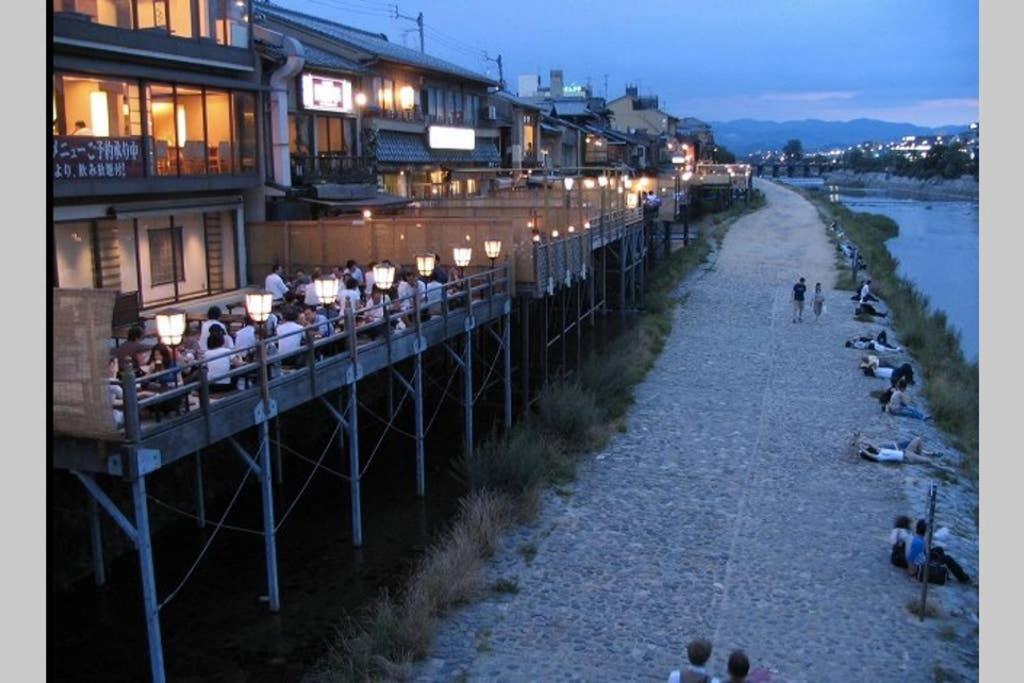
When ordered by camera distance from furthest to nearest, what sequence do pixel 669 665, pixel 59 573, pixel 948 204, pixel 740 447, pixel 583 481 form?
pixel 948 204, pixel 740 447, pixel 583 481, pixel 59 573, pixel 669 665

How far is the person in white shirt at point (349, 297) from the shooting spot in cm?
1691

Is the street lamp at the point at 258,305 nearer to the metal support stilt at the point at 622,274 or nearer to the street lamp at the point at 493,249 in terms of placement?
the street lamp at the point at 493,249

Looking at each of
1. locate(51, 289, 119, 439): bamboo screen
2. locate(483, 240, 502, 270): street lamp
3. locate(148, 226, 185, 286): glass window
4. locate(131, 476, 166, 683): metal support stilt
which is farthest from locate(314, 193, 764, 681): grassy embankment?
locate(148, 226, 185, 286): glass window

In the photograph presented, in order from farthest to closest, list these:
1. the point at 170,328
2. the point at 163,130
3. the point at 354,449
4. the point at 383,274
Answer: the point at 163,130 → the point at 383,274 → the point at 354,449 → the point at 170,328

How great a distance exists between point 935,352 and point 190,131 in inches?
927

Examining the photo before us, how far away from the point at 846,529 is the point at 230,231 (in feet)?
54.8

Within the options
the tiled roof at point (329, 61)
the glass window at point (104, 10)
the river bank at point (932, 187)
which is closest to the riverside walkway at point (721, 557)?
the glass window at point (104, 10)

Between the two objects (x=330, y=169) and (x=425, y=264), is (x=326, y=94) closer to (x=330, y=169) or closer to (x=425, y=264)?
(x=330, y=169)

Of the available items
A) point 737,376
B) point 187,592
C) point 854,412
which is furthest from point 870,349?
point 187,592

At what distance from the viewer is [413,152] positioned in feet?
129

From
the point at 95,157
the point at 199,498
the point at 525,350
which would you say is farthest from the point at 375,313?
the point at 525,350

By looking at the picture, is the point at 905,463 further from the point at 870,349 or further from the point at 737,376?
the point at 870,349

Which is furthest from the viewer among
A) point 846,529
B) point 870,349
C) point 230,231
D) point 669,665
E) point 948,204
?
point 948,204

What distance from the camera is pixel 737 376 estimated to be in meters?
27.4
